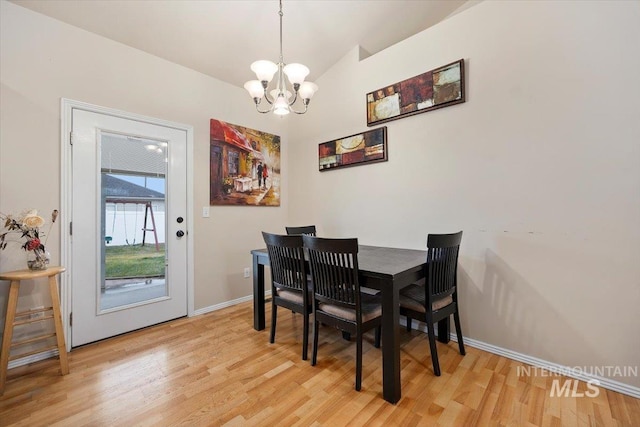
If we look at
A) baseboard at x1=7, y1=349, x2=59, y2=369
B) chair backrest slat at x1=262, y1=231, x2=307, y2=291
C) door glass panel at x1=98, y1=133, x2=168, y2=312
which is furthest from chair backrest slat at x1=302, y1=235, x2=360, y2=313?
baseboard at x1=7, y1=349, x2=59, y2=369

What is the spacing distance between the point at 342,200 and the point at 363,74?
1428 millimetres

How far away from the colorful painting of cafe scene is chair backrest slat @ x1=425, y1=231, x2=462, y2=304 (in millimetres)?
2359

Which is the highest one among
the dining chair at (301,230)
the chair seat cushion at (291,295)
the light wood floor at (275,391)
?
the dining chair at (301,230)

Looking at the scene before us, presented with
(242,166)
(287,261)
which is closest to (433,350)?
(287,261)

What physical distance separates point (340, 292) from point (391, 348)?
1.46 feet

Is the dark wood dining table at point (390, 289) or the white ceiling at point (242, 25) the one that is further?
the white ceiling at point (242, 25)

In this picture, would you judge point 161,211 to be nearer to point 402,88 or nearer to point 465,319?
point 402,88

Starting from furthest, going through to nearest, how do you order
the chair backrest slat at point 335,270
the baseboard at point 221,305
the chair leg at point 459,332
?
the baseboard at point 221,305 < the chair leg at point 459,332 < the chair backrest slat at point 335,270

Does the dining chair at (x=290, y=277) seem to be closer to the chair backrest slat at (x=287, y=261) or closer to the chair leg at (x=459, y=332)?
the chair backrest slat at (x=287, y=261)

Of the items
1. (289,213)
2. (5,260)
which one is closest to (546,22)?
(289,213)

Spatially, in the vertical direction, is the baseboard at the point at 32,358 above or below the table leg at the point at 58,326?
below

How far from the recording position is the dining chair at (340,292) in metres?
1.69

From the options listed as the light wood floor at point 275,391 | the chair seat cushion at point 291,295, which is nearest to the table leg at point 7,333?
the light wood floor at point 275,391

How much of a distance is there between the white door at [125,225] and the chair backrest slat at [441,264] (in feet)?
7.98
